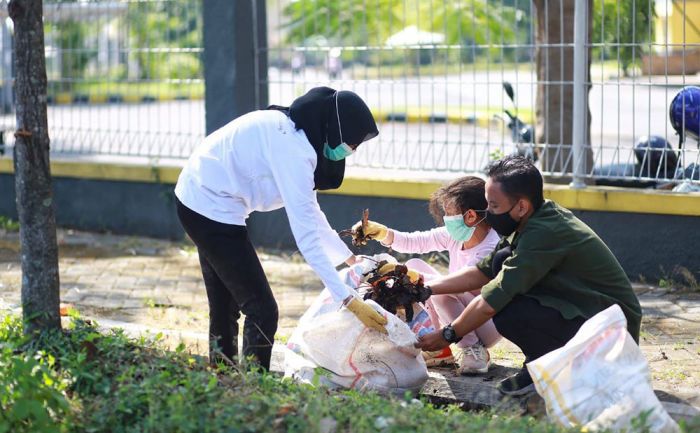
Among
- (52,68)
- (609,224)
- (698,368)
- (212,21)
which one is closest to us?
(698,368)

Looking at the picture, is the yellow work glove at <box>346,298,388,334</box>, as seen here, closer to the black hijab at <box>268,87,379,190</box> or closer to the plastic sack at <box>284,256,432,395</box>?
the plastic sack at <box>284,256,432,395</box>

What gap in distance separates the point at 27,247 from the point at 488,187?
2.04 m

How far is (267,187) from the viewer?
15.1 ft

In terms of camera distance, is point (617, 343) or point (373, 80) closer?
point (617, 343)

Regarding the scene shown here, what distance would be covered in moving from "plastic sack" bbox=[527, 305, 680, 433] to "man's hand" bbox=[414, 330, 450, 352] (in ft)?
2.13

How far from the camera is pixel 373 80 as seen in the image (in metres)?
7.93

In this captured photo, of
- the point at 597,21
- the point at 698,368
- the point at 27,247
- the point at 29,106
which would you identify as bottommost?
the point at 698,368

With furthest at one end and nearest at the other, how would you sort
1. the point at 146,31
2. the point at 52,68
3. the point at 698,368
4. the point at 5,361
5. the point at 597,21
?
the point at 52,68 < the point at 146,31 < the point at 597,21 < the point at 698,368 < the point at 5,361

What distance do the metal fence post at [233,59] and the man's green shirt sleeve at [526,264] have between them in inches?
161

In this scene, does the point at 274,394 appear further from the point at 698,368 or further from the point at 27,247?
the point at 698,368

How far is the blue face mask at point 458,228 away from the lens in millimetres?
5055

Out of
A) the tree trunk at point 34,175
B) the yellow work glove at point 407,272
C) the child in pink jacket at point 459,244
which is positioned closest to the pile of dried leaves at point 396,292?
the yellow work glove at point 407,272

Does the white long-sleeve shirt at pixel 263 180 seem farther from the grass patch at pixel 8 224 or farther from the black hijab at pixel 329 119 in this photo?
the grass patch at pixel 8 224

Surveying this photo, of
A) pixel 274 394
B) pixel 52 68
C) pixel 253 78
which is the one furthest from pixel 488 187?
pixel 52 68
